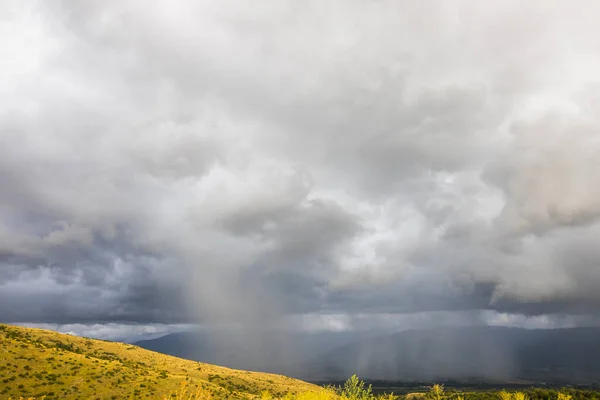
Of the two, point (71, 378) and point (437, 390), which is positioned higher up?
point (71, 378)

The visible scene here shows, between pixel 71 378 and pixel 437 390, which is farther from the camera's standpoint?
pixel 71 378

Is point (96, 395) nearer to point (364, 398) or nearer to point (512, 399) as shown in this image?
point (364, 398)

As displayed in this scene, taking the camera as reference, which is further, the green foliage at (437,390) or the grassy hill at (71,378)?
the grassy hill at (71,378)

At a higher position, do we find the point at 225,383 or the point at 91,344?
the point at 91,344

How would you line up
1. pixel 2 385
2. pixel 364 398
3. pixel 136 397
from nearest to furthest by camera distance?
pixel 364 398 < pixel 2 385 < pixel 136 397

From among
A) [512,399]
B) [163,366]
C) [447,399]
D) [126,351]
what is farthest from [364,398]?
[126,351]

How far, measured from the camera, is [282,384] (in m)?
98.8

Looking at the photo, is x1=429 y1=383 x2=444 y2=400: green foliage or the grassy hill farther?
the grassy hill

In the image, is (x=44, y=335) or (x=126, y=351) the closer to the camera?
(x=44, y=335)

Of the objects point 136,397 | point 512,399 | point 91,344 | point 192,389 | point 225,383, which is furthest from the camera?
point 91,344

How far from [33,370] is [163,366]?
3868 centimetres

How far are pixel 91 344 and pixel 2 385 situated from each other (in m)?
53.1

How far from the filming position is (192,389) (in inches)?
2470

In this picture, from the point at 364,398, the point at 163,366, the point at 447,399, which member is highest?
the point at 364,398
